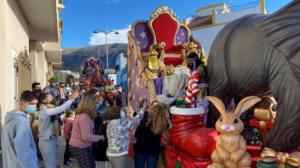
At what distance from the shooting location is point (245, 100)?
10.7 feet

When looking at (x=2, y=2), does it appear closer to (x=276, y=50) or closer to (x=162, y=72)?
(x=162, y=72)

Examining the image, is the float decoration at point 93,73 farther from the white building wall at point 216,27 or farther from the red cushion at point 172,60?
the white building wall at point 216,27

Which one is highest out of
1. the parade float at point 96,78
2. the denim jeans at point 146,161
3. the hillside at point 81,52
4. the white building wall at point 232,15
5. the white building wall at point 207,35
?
the hillside at point 81,52

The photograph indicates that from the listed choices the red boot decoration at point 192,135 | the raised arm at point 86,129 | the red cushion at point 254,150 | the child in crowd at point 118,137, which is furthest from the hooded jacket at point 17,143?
the red cushion at point 254,150

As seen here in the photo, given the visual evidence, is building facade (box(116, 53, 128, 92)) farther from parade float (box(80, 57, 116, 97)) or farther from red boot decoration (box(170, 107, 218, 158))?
red boot decoration (box(170, 107, 218, 158))

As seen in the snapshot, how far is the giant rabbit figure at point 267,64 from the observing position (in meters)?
3.37

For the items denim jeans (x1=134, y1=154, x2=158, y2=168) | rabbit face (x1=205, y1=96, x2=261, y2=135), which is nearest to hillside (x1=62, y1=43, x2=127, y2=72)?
denim jeans (x1=134, y1=154, x2=158, y2=168)

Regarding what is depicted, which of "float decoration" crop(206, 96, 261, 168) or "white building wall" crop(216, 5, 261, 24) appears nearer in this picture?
"float decoration" crop(206, 96, 261, 168)

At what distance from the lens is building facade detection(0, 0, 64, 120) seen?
532 centimetres

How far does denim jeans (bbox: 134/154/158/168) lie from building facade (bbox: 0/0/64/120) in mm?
2340

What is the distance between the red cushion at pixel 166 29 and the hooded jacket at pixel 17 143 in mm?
5576

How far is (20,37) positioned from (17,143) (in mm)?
5711

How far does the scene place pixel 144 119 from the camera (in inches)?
175

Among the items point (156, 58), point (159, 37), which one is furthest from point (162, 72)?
point (159, 37)
